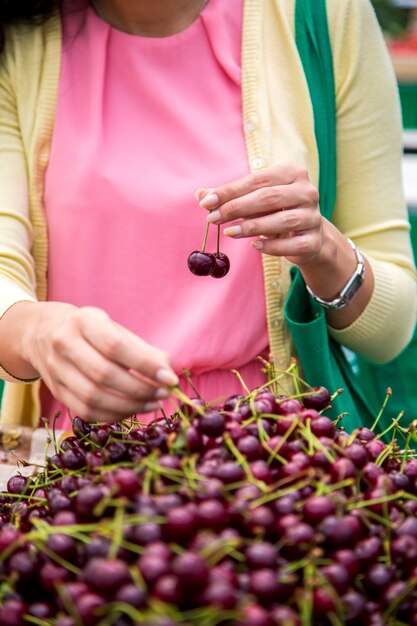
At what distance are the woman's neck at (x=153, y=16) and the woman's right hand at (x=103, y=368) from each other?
0.66 metres

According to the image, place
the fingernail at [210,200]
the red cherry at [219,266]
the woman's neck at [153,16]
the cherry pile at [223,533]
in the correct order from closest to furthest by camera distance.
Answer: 1. the cherry pile at [223,533]
2. the fingernail at [210,200]
3. the red cherry at [219,266]
4. the woman's neck at [153,16]

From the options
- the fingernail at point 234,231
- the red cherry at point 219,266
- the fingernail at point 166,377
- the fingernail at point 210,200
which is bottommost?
the red cherry at point 219,266

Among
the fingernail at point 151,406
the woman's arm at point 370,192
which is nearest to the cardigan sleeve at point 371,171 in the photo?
the woman's arm at point 370,192

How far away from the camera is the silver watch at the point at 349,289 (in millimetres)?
1073

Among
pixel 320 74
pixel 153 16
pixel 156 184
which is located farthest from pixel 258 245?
pixel 153 16

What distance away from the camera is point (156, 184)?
3.74 ft

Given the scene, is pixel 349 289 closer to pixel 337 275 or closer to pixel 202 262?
pixel 337 275

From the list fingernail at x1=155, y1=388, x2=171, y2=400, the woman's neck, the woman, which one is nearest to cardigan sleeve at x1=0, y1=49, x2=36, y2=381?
the woman

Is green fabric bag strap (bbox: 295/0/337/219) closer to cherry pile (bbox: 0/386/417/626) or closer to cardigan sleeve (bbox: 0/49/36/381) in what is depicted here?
cardigan sleeve (bbox: 0/49/36/381)

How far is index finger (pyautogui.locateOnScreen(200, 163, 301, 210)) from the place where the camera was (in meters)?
0.86

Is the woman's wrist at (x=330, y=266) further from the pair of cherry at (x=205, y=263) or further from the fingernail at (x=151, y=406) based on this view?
the fingernail at (x=151, y=406)

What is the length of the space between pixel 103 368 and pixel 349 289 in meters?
0.51

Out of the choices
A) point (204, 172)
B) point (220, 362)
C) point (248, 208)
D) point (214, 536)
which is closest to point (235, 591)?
point (214, 536)

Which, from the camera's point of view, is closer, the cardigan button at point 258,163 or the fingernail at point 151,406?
the fingernail at point 151,406
